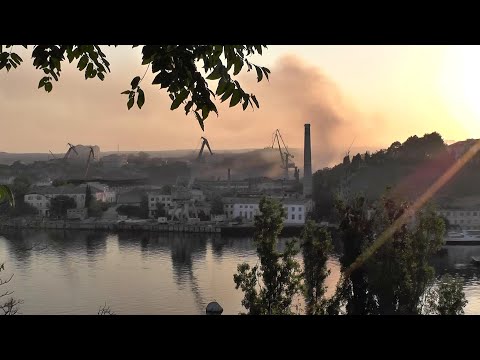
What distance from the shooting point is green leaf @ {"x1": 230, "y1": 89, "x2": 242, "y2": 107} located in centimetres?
55

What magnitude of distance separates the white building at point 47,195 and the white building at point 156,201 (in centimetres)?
190

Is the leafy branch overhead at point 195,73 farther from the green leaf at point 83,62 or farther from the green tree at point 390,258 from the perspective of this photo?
the green tree at point 390,258

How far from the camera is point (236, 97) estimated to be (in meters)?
0.55

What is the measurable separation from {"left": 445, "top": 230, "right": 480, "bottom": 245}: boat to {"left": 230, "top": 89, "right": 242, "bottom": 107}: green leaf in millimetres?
10714

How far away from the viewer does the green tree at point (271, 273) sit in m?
3.00

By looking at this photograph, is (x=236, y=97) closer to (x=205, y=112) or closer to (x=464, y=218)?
(x=205, y=112)

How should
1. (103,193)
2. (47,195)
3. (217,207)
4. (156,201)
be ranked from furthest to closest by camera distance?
(103,193) < (156,201) < (47,195) < (217,207)

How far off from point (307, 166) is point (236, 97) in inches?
692

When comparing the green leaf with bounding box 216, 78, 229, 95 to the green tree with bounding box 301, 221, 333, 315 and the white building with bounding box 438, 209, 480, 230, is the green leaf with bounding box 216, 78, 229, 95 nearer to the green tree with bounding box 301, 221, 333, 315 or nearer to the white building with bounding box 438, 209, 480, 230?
the green tree with bounding box 301, 221, 333, 315

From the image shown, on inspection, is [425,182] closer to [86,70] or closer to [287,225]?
[287,225]

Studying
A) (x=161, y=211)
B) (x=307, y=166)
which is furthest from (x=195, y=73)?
(x=307, y=166)

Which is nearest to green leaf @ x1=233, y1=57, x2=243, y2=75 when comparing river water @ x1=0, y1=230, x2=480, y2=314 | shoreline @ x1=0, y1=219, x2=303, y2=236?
river water @ x1=0, y1=230, x2=480, y2=314
